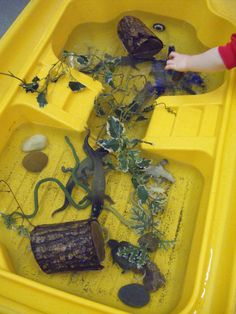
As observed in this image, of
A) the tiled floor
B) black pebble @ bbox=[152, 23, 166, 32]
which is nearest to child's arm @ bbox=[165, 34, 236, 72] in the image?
black pebble @ bbox=[152, 23, 166, 32]

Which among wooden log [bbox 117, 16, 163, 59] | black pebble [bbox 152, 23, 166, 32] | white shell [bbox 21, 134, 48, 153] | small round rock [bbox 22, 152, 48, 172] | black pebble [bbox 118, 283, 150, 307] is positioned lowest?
black pebble [bbox 118, 283, 150, 307]

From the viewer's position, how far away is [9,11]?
1612mm

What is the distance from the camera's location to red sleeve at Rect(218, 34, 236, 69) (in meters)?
0.90

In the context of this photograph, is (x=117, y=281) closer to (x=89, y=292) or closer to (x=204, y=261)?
(x=89, y=292)

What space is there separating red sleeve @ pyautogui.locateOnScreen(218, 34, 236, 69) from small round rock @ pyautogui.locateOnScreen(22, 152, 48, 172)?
0.49 m

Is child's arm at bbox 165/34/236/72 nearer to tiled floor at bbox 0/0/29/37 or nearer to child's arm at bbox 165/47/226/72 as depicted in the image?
child's arm at bbox 165/47/226/72

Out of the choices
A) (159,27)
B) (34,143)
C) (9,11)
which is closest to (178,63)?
(159,27)

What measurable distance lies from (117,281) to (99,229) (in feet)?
0.36

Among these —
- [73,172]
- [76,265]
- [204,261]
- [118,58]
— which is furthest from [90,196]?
[118,58]

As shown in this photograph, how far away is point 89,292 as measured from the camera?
782 mm

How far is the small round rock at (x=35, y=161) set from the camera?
3.14ft

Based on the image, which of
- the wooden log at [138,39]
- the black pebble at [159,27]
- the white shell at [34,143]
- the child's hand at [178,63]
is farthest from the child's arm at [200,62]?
the white shell at [34,143]

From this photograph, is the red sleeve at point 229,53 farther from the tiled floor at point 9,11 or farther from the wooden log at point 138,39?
the tiled floor at point 9,11

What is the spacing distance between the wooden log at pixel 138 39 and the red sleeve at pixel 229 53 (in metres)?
0.25
